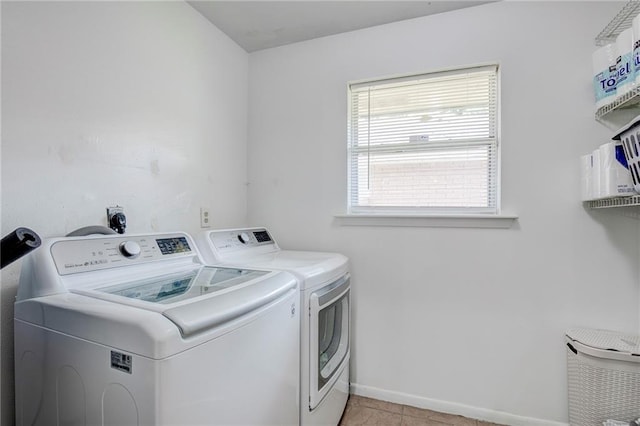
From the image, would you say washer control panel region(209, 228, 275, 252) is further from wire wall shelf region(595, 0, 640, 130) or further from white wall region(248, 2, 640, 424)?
wire wall shelf region(595, 0, 640, 130)

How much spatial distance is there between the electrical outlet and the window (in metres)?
0.94

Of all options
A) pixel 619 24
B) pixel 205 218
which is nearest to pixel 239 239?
pixel 205 218

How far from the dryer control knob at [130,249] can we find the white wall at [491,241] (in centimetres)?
111

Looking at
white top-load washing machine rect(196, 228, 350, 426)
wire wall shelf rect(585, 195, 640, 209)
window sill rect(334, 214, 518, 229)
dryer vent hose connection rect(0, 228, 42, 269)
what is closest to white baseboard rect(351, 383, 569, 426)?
white top-load washing machine rect(196, 228, 350, 426)

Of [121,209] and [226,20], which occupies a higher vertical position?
[226,20]

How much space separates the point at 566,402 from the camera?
5.33 ft

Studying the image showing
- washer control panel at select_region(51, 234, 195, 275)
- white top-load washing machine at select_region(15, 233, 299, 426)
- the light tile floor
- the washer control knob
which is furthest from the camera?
the light tile floor

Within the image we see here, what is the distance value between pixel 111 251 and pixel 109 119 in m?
0.62

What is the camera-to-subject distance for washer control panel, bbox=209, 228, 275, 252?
1.67m

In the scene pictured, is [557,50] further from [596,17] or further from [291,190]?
[291,190]

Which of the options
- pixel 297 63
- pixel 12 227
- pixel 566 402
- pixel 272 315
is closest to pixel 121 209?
pixel 12 227

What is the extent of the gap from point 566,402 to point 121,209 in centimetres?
247

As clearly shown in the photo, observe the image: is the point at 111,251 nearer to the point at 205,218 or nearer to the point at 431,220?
the point at 205,218

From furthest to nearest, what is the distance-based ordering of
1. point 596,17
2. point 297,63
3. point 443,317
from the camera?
point 297,63
point 443,317
point 596,17
